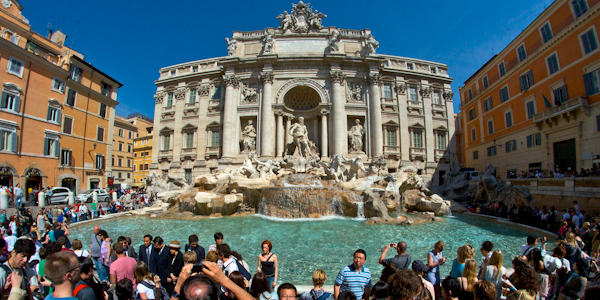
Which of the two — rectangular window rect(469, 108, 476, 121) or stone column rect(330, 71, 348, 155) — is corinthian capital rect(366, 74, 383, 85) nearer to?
stone column rect(330, 71, 348, 155)

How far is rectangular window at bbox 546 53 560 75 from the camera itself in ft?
59.5

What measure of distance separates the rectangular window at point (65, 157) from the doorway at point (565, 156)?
115 ft

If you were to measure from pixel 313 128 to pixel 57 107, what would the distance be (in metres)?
20.8

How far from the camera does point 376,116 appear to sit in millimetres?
24281

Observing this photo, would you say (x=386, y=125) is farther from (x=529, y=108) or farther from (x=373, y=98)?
(x=529, y=108)

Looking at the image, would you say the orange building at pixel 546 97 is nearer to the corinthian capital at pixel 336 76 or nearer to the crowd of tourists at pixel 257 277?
the corinthian capital at pixel 336 76

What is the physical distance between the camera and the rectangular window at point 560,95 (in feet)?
56.9

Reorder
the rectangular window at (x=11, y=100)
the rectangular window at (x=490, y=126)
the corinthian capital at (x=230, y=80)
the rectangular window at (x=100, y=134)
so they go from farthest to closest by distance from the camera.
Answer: the rectangular window at (x=100, y=134)
the corinthian capital at (x=230, y=80)
the rectangular window at (x=490, y=126)
the rectangular window at (x=11, y=100)

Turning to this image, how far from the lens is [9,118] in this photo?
60.5ft

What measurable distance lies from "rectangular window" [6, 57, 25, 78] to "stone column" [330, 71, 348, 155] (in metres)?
22.8

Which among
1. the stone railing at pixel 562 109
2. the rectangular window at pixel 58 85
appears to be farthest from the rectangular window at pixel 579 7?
the rectangular window at pixel 58 85

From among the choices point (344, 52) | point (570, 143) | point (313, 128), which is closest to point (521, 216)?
point (570, 143)

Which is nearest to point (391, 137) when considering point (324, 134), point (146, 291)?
point (324, 134)

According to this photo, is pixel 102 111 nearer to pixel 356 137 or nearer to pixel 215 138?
pixel 215 138
